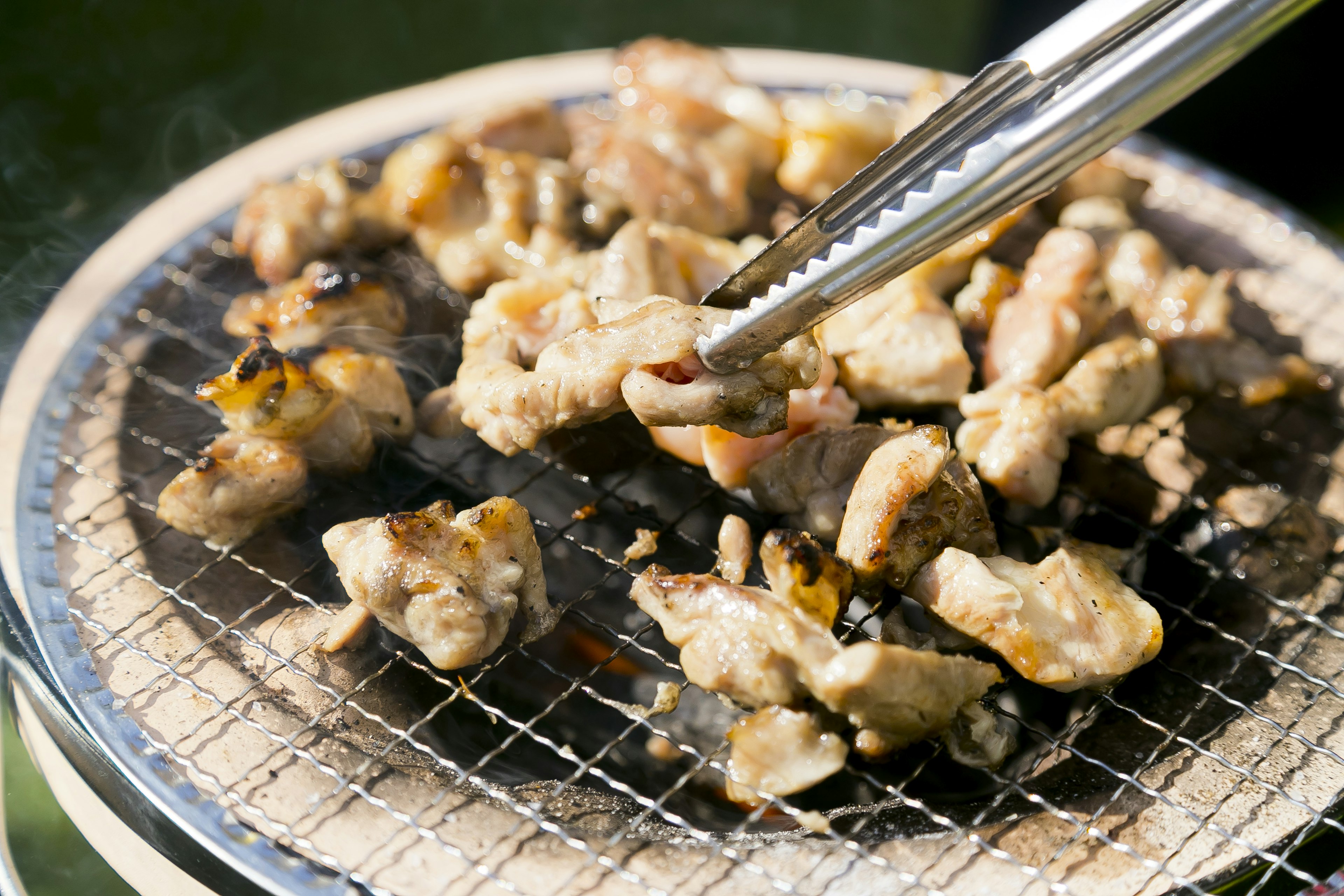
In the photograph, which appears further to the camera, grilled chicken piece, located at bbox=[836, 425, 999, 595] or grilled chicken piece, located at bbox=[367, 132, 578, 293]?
grilled chicken piece, located at bbox=[367, 132, 578, 293]

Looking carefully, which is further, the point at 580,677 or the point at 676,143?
the point at 676,143

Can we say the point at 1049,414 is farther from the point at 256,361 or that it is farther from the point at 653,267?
the point at 256,361

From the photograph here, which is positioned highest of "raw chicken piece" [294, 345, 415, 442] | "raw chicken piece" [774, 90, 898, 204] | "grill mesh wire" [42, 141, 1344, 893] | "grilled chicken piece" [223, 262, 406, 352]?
"raw chicken piece" [774, 90, 898, 204]

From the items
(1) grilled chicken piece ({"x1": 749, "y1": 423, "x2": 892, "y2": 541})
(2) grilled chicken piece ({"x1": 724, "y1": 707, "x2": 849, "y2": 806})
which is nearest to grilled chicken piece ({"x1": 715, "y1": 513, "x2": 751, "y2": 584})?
(1) grilled chicken piece ({"x1": 749, "y1": 423, "x2": 892, "y2": 541})

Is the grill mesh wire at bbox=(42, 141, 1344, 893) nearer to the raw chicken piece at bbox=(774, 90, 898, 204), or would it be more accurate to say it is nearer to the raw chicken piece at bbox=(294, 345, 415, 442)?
the raw chicken piece at bbox=(294, 345, 415, 442)

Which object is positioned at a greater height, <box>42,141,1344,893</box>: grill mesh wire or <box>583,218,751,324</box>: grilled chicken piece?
<box>583,218,751,324</box>: grilled chicken piece

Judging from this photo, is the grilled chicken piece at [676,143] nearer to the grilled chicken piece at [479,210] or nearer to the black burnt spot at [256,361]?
the grilled chicken piece at [479,210]

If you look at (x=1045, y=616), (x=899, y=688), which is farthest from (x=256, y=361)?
(x=1045, y=616)
